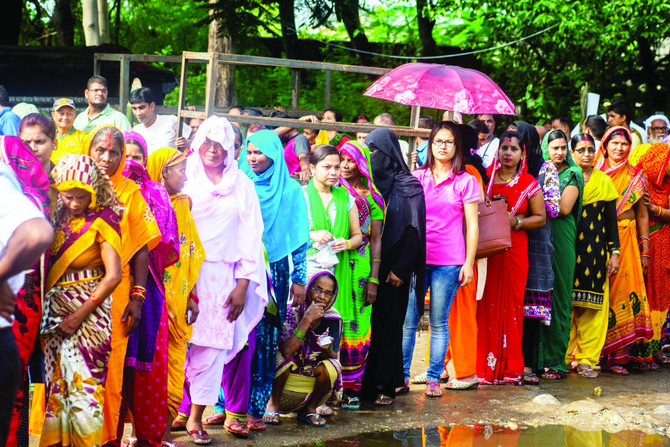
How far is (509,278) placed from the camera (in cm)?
681

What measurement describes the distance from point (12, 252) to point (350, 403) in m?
3.47

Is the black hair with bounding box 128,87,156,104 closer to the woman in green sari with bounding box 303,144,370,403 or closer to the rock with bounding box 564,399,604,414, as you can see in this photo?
the woman in green sari with bounding box 303,144,370,403

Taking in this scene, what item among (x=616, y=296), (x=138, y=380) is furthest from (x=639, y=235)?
(x=138, y=380)

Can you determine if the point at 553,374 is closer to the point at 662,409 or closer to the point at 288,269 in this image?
the point at 662,409

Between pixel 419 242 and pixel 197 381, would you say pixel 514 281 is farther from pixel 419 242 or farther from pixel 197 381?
pixel 197 381

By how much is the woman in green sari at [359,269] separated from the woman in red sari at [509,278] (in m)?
1.26

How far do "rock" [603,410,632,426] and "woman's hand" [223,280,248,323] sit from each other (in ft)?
9.02

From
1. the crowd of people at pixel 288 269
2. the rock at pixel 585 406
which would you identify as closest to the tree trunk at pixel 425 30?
the crowd of people at pixel 288 269

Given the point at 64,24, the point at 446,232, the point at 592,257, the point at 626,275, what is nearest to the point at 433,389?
the point at 446,232

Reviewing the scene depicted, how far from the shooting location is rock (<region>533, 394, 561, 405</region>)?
20.7ft

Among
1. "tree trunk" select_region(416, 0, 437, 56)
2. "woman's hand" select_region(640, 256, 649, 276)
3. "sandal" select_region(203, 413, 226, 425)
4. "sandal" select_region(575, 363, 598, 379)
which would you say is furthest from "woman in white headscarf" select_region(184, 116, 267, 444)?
"tree trunk" select_region(416, 0, 437, 56)

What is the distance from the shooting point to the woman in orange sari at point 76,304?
3.99 meters

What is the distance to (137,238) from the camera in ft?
14.3

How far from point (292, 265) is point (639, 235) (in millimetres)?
3914
